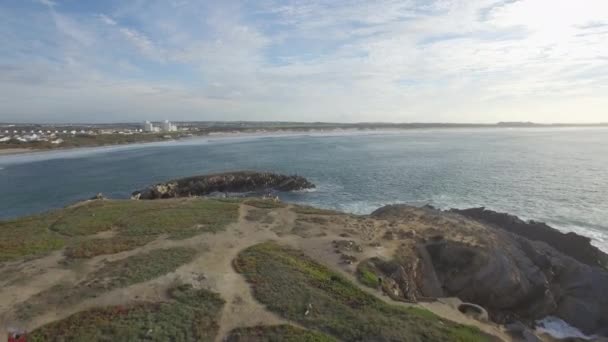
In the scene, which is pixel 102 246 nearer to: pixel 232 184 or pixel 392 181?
pixel 232 184

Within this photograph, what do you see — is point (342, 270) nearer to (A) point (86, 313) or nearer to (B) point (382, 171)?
(A) point (86, 313)

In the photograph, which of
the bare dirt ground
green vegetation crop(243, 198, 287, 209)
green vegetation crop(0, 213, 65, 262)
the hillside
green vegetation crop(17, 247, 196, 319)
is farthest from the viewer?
green vegetation crop(243, 198, 287, 209)

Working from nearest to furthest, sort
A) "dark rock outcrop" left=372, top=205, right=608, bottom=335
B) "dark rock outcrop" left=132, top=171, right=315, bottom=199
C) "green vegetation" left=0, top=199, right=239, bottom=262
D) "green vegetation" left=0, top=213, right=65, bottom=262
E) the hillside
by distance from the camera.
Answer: the hillside, "dark rock outcrop" left=372, top=205, right=608, bottom=335, "green vegetation" left=0, top=213, right=65, bottom=262, "green vegetation" left=0, top=199, right=239, bottom=262, "dark rock outcrop" left=132, top=171, right=315, bottom=199

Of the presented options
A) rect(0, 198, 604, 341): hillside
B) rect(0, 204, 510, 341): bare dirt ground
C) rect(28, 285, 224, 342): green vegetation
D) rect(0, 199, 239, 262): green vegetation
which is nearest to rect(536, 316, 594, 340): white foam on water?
rect(0, 198, 604, 341): hillside

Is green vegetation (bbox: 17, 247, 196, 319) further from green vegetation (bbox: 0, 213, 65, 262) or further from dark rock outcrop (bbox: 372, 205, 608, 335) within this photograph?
dark rock outcrop (bbox: 372, 205, 608, 335)

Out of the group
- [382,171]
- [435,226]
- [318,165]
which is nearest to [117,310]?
[435,226]

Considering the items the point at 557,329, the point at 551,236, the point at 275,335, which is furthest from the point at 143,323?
the point at 551,236
